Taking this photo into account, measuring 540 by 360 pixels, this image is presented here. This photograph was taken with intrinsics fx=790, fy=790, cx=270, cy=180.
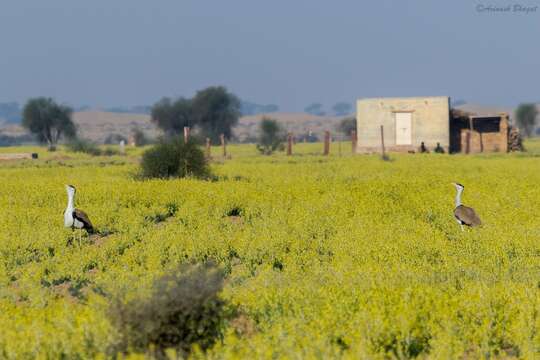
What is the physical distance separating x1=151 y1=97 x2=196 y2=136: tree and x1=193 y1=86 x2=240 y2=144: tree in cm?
118

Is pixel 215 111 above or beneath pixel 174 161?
above

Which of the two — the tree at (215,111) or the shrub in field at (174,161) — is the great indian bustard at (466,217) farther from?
the tree at (215,111)

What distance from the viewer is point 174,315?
8016 millimetres

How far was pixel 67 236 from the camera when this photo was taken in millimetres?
14898

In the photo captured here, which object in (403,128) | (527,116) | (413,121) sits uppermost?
(527,116)

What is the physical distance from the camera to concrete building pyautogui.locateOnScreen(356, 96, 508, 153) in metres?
50.5

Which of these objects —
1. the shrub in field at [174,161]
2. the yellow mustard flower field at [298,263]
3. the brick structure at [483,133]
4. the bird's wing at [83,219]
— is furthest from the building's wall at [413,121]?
the bird's wing at [83,219]

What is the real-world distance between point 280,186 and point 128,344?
15.2 m

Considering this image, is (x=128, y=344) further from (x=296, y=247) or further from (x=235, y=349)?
(x=296, y=247)

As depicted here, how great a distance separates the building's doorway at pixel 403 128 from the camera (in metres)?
50.9

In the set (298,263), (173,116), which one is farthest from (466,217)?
(173,116)

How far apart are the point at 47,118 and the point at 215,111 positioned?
32692 mm

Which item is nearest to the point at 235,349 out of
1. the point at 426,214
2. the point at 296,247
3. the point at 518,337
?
the point at 518,337

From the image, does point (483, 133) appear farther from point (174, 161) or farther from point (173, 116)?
point (173, 116)
